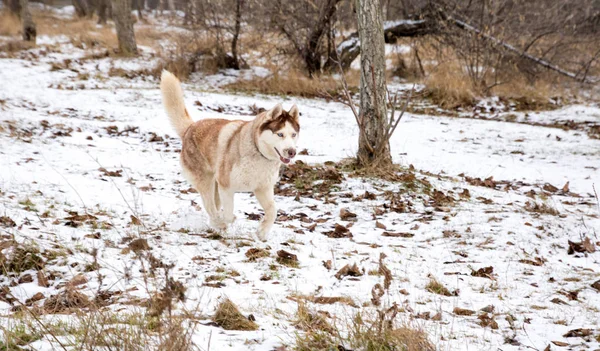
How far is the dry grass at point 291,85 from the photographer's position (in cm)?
1520

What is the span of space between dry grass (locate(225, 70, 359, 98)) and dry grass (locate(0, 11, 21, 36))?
11.6 meters

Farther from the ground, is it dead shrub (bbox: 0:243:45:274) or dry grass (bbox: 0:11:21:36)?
dry grass (bbox: 0:11:21:36)

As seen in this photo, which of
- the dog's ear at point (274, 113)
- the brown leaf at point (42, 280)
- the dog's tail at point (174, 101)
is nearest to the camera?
the brown leaf at point (42, 280)

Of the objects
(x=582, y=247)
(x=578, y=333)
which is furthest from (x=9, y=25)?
(x=578, y=333)

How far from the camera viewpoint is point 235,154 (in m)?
5.08

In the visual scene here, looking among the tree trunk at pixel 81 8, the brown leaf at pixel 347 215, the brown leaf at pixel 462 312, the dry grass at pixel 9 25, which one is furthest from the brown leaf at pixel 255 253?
the tree trunk at pixel 81 8

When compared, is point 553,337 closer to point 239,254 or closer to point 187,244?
point 239,254

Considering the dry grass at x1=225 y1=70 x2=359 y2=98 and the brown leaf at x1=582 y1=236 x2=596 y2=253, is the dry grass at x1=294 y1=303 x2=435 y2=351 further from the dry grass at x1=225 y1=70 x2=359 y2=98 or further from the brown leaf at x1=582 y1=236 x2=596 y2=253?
the dry grass at x1=225 y1=70 x2=359 y2=98

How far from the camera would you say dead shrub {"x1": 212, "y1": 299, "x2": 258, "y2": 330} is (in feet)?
9.59

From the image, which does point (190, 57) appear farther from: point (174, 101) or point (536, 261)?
point (536, 261)

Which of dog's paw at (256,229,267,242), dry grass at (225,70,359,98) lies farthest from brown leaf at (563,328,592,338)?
dry grass at (225,70,359,98)

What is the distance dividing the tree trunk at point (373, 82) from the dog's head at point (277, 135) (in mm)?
2797

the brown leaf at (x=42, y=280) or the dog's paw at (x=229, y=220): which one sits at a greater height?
the brown leaf at (x=42, y=280)

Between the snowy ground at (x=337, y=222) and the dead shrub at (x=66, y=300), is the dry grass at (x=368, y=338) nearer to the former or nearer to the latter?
the snowy ground at (x=337, y=222)
